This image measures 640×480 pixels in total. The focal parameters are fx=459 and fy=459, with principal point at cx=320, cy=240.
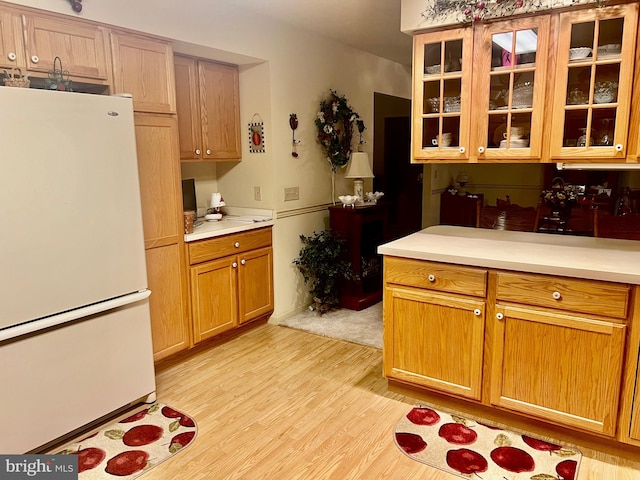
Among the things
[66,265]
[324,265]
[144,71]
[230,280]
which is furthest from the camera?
[324,265]

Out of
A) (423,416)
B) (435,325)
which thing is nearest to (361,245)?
(435,325)

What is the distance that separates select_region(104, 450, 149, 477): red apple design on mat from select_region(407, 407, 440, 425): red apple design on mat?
1338mm

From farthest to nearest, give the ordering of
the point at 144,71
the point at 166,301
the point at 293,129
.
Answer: the point at 293,129 → the point at 166,301 → the point at 144,71

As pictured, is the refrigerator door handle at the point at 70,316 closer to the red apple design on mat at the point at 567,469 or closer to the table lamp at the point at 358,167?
the red apple design on mat at the point at 567,469

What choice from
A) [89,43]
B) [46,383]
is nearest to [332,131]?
[89,43]

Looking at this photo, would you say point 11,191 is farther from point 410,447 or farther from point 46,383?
point 410,447

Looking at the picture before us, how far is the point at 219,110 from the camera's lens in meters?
3.61

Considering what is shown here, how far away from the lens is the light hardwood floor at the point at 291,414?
205 centimetres

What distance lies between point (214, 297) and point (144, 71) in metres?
1.56

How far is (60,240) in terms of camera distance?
2.08 meters

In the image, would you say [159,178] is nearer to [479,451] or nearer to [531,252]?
[531,252]

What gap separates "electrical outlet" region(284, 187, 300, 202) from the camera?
12.7 ft

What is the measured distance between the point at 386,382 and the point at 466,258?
1025 mm

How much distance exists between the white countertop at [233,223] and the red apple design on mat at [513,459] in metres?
2.16
